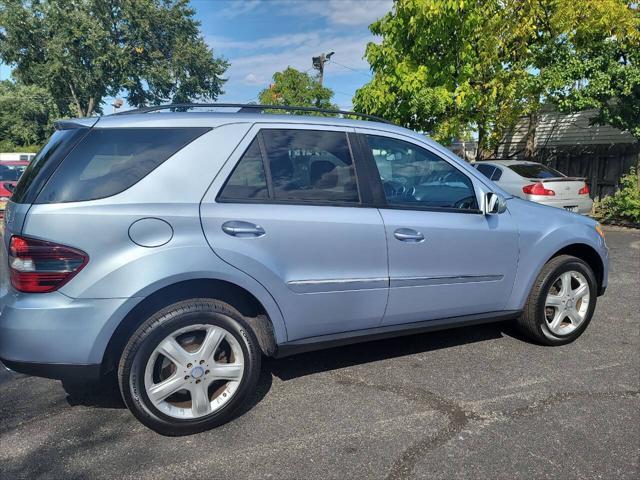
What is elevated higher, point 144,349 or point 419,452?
point 144,349

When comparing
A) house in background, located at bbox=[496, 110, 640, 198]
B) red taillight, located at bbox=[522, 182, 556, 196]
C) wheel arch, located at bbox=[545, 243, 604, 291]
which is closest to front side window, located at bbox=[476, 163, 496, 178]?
red taillight, located at bbox=[522, 182, 556, 196]

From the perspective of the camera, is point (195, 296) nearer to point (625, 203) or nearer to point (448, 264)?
point (448, 264)

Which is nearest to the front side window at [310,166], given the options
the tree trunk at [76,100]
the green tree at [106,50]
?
the green tree at [106,50]

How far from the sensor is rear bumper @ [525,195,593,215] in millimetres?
9742

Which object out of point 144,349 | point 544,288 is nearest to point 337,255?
A: point 144,349

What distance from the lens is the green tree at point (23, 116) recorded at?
150ft

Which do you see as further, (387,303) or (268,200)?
(387,303)

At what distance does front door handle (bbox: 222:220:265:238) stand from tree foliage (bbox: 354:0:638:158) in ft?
30.7

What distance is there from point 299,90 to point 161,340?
22.9 m

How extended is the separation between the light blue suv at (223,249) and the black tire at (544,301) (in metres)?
0.43

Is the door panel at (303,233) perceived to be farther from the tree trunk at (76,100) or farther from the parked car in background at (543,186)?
the tree trunk at (76,100)

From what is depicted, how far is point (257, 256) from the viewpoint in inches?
114

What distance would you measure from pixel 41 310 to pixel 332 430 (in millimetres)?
1660

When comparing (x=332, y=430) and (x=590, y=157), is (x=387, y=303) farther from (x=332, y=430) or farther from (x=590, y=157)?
(x=590, y=157)
